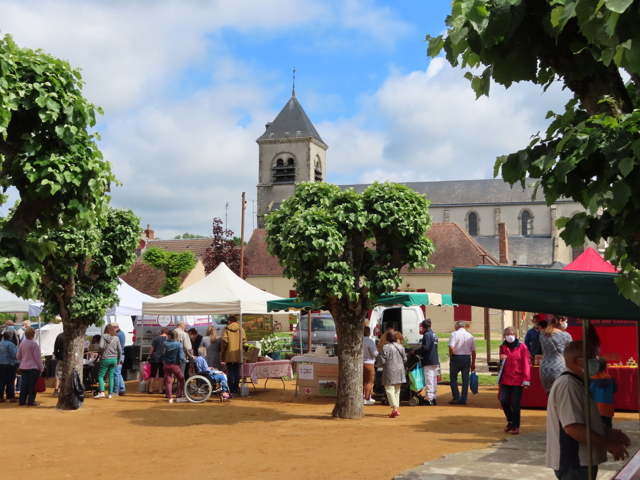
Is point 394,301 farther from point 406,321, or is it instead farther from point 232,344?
point 406,321

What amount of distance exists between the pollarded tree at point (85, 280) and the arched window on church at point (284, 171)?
6183 centimetres

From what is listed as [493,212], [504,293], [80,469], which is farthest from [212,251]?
[504,293]

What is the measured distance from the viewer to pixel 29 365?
1561 cm

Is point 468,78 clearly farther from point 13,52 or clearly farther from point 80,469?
point 80,469

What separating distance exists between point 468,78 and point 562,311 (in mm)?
1724

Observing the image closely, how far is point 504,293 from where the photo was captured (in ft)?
15.7

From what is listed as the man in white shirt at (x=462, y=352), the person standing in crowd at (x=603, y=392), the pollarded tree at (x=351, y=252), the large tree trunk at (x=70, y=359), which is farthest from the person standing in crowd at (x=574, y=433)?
the large tree trunk at (x=70, y=359)

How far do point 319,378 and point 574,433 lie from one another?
12.3 meters

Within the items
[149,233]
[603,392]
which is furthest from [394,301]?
[149,233]

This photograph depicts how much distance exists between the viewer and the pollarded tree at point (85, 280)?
14812mm

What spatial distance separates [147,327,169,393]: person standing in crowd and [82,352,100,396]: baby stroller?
1.27 m

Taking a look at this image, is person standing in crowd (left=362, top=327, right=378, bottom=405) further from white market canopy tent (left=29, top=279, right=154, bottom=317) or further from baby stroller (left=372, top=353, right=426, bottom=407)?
white market canopy tent (left=29, top=279, right=154, bottom=317)

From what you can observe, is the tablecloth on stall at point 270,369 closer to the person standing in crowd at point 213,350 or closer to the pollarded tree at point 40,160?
the person standing in crowd at point 213,350

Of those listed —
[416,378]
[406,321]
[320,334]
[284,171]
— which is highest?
[284,171]
